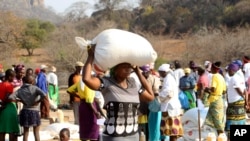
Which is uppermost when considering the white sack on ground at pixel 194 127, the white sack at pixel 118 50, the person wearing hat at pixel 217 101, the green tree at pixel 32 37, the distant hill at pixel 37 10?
the distant hill at pixel 37 10

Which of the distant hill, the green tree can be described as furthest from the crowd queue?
the distant hill

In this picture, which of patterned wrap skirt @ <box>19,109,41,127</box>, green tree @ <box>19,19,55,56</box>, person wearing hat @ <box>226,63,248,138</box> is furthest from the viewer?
green tree @ <box>19,19,55,56</box>

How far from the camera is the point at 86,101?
878cm

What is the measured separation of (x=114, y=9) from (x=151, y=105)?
51.6m

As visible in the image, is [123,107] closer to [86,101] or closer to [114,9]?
[86,101]

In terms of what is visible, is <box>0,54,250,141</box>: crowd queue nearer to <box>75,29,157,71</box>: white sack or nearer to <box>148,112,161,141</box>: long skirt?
<box>148,112,161,141</box>: long skirt

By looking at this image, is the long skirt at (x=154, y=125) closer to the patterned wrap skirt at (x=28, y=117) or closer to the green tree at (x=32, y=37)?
the patterned wrap skirt at (x=28, y=117)

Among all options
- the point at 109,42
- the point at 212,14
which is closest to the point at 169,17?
the point at 212,14

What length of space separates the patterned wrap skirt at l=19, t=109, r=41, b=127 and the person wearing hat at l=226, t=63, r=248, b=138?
3.19m

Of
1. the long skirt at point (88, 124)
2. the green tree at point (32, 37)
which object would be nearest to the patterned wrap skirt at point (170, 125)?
the long skirt at point (88, 124)

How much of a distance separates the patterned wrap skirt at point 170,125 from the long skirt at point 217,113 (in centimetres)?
83

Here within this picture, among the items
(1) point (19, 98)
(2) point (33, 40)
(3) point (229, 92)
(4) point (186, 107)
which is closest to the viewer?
(1) point (19, 98)

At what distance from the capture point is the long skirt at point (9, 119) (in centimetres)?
898

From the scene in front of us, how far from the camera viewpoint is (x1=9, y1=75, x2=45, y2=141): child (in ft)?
28.5
